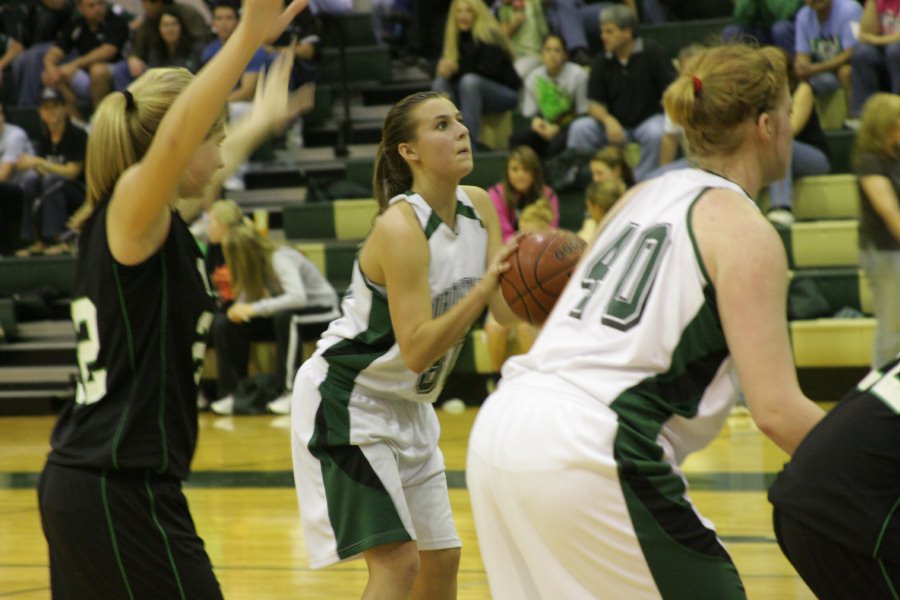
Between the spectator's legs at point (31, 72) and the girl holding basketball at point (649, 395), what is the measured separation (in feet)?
36.2

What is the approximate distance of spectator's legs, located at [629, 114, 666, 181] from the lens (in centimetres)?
870

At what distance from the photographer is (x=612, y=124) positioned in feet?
29.6

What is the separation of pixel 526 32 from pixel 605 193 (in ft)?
10.0

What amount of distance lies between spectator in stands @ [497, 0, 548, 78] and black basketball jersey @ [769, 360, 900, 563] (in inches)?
329

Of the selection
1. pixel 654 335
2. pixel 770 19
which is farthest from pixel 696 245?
pixel 770 19

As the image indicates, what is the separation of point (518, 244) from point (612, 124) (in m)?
6.52

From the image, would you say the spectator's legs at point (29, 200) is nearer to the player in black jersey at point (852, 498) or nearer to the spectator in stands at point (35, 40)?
the spectator in stands at point (35, 40)

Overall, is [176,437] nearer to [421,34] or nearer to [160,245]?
[160,245]

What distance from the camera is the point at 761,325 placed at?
192cm

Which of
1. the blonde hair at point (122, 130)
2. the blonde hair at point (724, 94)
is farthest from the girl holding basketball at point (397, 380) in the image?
the blonde hair at point (724, 94)

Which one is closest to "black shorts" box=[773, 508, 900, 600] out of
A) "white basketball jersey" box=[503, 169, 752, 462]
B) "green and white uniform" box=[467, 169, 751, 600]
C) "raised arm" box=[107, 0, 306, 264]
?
"green and white uniform" box=[467, 169, 751, 600]

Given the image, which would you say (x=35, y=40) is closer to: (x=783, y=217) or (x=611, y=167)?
(x=611, y=167)

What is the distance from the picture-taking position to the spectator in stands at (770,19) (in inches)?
360

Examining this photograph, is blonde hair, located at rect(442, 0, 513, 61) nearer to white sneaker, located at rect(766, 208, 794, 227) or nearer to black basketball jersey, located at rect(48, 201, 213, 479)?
white sneaker, located at rect(766, 208, 794, 227)
